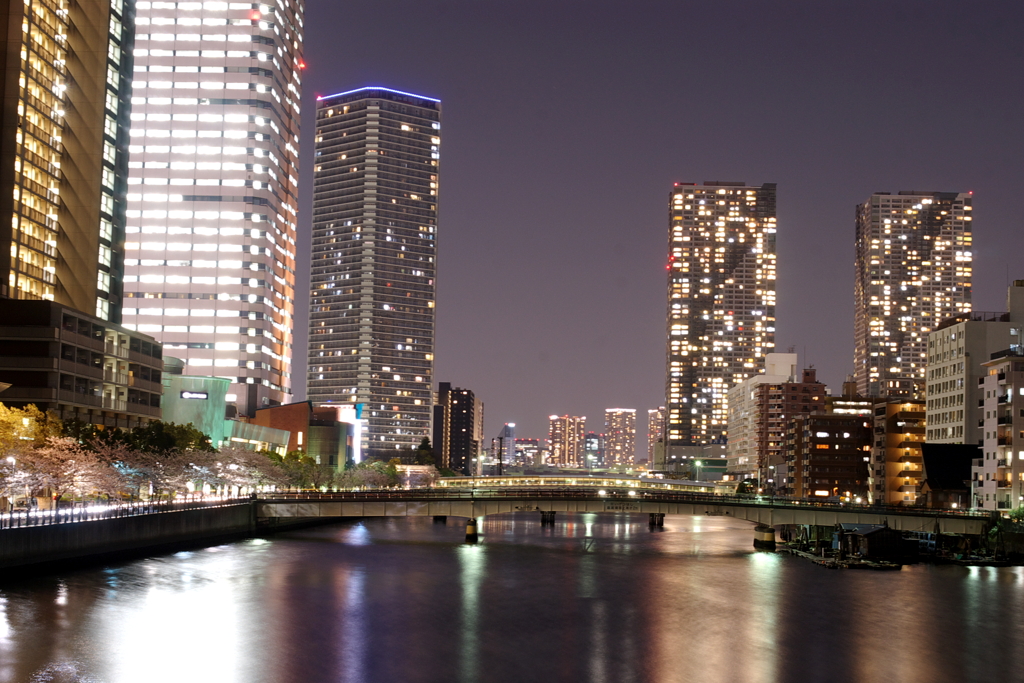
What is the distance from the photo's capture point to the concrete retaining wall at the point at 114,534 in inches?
2739

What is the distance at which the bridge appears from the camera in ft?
366

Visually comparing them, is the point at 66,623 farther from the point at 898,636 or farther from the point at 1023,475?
the point at 1023,475

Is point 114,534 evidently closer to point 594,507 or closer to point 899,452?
point 594,507

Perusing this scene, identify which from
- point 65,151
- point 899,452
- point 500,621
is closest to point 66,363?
point 65,151

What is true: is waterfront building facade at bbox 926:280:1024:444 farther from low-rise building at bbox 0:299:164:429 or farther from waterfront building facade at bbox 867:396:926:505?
low-rise building at bbox 0:299:164:429

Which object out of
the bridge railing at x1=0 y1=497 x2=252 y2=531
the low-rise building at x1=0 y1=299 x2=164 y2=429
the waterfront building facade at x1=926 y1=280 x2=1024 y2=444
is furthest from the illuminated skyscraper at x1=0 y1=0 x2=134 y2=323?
the waterfront building facade at x1=926 y1=280 x2=1024 y2=444

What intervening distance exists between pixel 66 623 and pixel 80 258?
124159mm

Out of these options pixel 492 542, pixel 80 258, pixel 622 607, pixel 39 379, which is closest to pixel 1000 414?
pixel 492 542

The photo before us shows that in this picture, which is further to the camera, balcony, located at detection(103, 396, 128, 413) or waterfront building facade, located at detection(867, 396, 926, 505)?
waterfront building facade, located at detection(867, 396, 926, 505)

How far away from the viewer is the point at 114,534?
8350 cm

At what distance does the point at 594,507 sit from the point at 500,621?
53.7 meters

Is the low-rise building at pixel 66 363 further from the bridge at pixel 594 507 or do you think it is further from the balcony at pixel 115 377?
the bridge at pixel 594 507

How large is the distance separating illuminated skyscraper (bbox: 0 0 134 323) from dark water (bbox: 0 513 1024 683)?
264 ft

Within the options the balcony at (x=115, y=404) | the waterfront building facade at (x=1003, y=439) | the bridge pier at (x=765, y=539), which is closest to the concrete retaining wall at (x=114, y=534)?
the balcony at (x=115, y=404)
